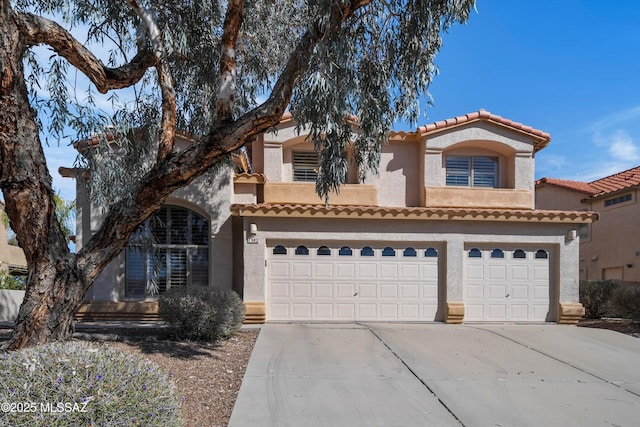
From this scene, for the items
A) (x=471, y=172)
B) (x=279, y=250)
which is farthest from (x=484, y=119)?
(x=279, y=250)

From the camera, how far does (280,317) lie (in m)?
12.4

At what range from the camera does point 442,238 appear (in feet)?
42.0

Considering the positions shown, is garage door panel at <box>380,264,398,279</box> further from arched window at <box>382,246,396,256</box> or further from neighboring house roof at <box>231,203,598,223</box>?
neighboring house roof at <box>231,203,598,223</box>

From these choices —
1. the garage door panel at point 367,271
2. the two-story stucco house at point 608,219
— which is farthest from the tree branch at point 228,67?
the two-story stucco house at point 608,219

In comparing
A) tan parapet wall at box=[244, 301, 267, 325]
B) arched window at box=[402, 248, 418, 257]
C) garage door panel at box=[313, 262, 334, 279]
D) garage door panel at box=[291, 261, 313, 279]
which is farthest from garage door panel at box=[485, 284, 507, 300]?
tan parapet wall at box=[244, 301, 267, 325]

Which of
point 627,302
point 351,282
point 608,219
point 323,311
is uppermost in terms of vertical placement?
point 608,219

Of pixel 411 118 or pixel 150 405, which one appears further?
pixel 411 118

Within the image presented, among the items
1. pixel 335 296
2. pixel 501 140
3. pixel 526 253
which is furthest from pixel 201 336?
pixel 501 140

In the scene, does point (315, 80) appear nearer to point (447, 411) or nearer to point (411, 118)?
point (411, 118)

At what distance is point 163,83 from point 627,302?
502 inches

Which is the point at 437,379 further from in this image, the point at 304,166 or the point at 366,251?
the point at 304,166

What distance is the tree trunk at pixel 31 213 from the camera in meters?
6.29

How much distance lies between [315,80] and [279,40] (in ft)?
14.2

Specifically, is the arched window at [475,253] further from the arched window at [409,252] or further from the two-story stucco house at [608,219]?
the two-story stucco house at [608,219]
